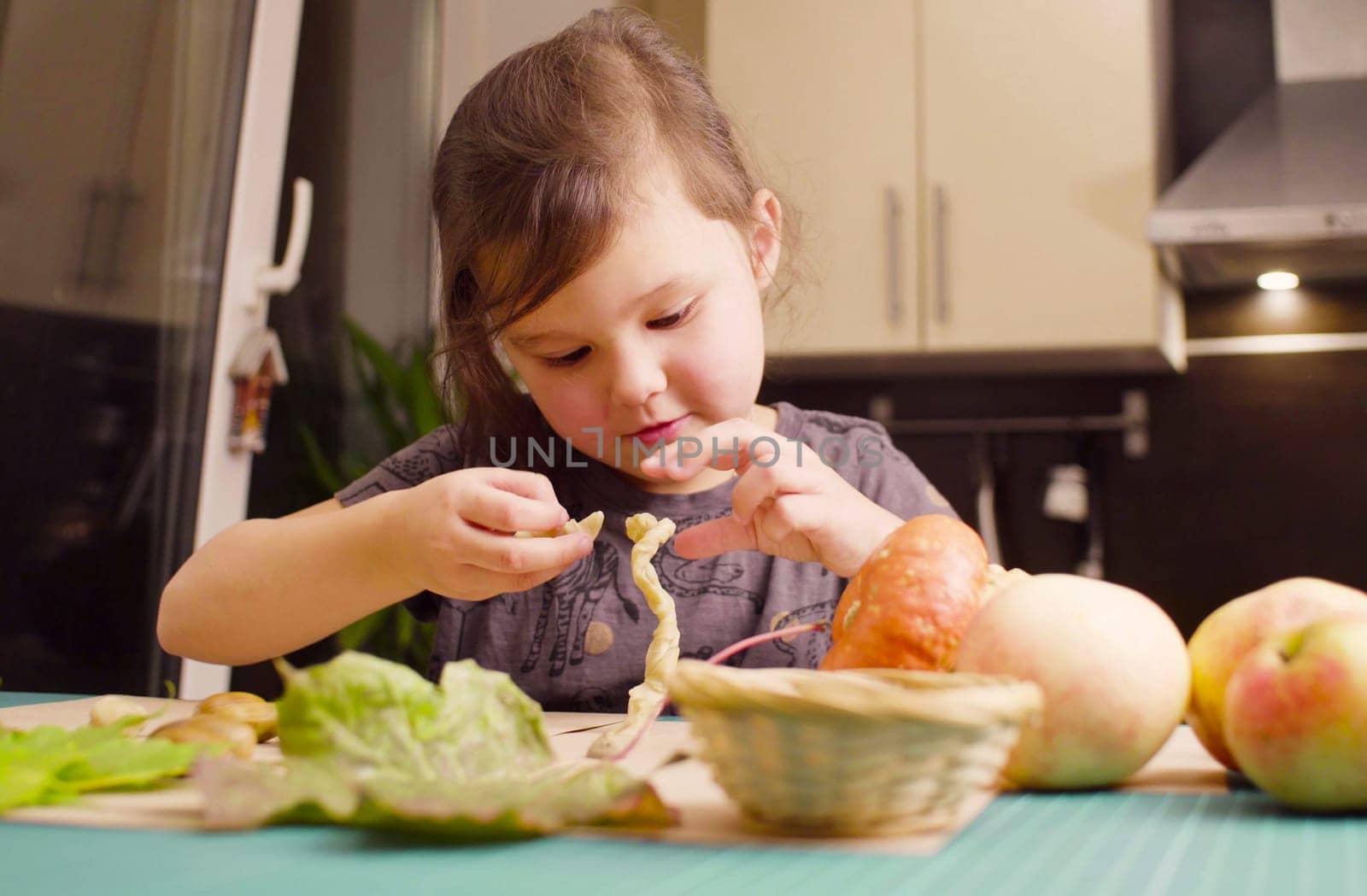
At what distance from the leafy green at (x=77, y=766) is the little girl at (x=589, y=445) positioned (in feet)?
0.85

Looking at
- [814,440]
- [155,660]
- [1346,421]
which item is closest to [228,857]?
[814,440]

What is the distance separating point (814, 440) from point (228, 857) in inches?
39.7

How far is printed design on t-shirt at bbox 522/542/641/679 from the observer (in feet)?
4.00

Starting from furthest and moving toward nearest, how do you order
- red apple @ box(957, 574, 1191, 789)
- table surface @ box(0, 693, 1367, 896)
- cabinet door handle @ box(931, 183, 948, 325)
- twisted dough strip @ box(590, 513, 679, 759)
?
cabinet door handle @ box(931, 183, 948, 325) → twisted dough strip @ box(590, 513, 679, 759) → red apple @ box(957, 574, 1191, 789) → table surface @ box(0, 693, 1367, 896)

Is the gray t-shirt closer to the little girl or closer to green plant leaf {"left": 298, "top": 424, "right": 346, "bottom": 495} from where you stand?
the little girl

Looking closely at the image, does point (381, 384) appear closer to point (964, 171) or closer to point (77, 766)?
point (964, 171)

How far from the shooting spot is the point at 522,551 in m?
0.79

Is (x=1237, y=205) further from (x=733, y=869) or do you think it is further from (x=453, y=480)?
(x=733, y=869)

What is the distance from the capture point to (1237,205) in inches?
85.7

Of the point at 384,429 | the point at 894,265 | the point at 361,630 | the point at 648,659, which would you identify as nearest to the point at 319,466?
the point at 384,429

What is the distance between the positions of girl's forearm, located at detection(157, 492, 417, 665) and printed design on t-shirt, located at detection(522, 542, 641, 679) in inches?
8.3

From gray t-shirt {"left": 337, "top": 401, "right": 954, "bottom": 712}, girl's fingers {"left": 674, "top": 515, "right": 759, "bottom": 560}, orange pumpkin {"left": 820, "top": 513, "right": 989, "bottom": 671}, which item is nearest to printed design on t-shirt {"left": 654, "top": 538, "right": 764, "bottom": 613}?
gray t-shirt {"left": 337, "top": 401, "right": 954, "bottom": 712}

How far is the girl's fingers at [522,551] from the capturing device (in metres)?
0.77

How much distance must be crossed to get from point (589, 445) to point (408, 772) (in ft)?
2.31
